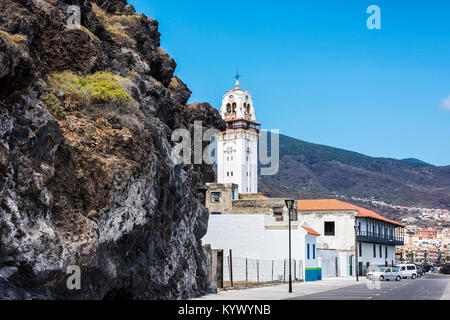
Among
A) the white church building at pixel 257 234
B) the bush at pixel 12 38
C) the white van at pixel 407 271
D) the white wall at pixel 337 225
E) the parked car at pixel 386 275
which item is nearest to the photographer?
the bush at pixel 12 38

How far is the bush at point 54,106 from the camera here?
1745 centimetres

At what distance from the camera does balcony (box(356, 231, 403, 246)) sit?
69269 mm

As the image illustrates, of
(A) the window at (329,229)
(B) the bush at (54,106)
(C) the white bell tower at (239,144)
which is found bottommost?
(A) the window at (329,229)

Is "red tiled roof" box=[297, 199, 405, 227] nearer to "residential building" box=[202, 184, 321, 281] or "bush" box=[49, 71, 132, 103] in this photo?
"residential building" box=[202, 184, 321, 281]

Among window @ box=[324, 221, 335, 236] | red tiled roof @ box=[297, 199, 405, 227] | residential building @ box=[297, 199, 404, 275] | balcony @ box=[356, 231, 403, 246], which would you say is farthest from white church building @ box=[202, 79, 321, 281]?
balcony @ box=[356, 231, 403, 246]

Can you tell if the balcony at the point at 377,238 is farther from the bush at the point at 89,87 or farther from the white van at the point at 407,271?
the bush at the point at 89,87

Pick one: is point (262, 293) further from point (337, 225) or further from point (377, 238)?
point (377, 238)

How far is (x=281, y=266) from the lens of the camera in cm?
4172

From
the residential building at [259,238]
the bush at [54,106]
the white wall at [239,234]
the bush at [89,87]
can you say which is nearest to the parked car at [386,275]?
the residential building at [259,238]

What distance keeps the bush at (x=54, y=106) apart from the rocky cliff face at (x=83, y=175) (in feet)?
0.12

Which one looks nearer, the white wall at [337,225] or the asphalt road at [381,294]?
the asphalt road at [381,294]

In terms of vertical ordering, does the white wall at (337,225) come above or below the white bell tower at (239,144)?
below
